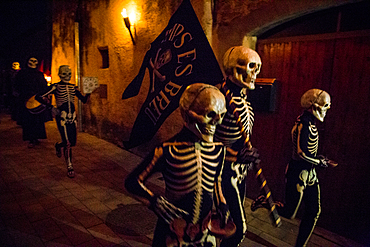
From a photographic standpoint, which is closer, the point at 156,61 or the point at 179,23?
the point at 179,23

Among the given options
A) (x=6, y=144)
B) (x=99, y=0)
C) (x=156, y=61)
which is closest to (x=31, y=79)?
(x=6, y=144)

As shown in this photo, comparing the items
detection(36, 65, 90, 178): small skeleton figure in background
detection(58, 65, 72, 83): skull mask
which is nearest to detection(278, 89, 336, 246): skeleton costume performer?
detection(36, 65, 90, 178): small skeleton figure in background

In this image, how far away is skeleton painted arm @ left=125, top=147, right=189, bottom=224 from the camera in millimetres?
1870

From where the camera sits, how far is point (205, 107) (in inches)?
72.4

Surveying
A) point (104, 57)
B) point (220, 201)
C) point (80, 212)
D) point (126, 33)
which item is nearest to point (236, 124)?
point (220, 201)

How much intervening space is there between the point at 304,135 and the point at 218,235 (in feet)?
5.61

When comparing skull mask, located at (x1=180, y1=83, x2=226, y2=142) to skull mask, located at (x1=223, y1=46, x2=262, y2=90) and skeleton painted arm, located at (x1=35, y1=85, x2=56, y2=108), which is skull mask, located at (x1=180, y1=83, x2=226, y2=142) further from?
skeleton painted arm, located at (x1=35, y1=85, x2=56, y2=108)

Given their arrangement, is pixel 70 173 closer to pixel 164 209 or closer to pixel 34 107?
pixel 34 107

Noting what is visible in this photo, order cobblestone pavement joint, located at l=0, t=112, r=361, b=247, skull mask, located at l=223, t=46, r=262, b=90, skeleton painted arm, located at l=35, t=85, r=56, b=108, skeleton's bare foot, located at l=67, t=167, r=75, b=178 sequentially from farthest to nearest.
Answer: skeleton's bare foot, located at l=67, t=167, r=75, b=178 → skeleton painted arm, located at l=35, t=85, r=56, b=108 → cobblestone pavement joint, located at l=0, t=112, r=361, b=247 → skull mask, located at l=223, t=46, r=262, b=90

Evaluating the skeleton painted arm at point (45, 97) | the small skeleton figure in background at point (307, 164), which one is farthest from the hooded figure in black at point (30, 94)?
the small skeleton figure in background at point (307, 164)

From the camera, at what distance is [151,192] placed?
190cm

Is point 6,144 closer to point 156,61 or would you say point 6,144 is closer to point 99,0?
point 99,0

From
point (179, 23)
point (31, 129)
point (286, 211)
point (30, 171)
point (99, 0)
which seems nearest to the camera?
point (179, 23)

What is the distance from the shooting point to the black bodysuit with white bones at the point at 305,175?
3012 millimetres
